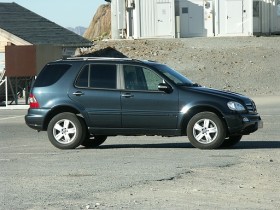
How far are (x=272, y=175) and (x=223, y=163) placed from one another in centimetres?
170

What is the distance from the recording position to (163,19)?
183 feet

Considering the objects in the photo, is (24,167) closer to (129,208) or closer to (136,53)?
(129,208)

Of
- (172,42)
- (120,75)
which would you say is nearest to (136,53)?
(172,42)

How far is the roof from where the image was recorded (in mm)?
41625

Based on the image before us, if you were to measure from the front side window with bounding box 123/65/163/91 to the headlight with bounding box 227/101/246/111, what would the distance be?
4.65ft

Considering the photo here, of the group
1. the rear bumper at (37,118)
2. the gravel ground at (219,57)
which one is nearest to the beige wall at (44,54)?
the gravel ground at (219,57)

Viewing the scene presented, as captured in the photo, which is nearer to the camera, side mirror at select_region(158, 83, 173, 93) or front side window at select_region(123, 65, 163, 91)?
side mirror at select_region(158, 83, 173, 93)

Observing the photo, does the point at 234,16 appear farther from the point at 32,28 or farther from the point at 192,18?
the point at 32,28

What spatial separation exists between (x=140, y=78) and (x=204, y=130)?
1.64 metres

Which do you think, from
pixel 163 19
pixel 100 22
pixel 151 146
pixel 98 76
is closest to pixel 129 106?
pixel 98 76

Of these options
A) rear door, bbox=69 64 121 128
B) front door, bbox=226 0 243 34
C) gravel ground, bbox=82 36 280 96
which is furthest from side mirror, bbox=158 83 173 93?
front door, bbox=226 0 243 34

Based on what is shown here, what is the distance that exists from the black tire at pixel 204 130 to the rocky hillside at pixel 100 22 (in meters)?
76.6

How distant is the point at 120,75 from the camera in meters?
17.5

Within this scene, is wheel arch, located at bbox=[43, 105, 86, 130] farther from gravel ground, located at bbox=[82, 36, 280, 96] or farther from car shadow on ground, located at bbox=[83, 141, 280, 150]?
gravel ground, located at bbox=[82, 36, 280, 96]
